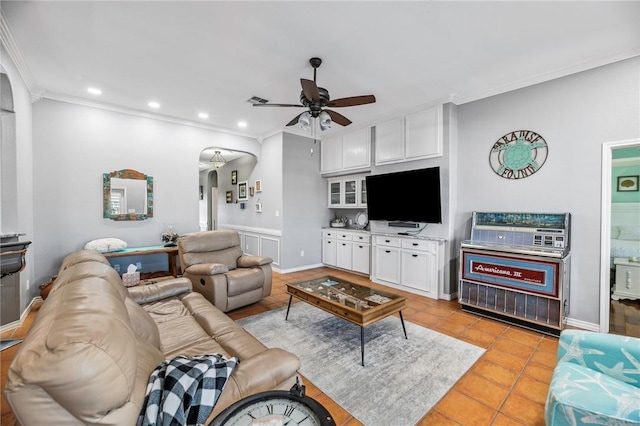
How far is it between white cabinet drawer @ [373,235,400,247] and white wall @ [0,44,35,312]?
4735 mm

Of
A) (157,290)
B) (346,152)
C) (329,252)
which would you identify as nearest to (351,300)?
(157,290)

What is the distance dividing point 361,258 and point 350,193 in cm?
137

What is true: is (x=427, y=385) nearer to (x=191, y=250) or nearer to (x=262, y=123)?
(x=191, y=250)

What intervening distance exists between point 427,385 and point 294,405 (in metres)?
1.57

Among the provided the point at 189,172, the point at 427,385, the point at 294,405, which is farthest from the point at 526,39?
the point at 189,172

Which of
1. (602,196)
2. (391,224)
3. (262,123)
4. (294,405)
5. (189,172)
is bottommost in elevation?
(294,405)

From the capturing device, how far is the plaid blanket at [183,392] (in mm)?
989

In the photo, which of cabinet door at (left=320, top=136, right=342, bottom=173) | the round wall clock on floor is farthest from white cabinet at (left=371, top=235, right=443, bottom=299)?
the round wall clock on floor

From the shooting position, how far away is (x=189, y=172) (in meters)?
5.11

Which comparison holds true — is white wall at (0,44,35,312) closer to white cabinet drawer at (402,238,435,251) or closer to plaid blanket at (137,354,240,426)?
plaid blanket at (137,354,240,426)

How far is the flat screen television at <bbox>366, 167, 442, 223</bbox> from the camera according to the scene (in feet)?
13.4

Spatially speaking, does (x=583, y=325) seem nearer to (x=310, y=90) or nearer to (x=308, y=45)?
(x=310, y=90)

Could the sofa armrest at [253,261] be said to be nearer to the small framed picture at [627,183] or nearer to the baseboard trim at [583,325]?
the baseboard trim at [583,325]

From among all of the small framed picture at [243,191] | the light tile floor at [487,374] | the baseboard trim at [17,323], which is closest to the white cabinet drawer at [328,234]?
the small framed picture at [243,191]
